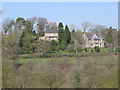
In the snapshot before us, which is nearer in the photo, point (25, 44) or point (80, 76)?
point (80, 76)

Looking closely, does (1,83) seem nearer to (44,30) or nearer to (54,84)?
(54,84)

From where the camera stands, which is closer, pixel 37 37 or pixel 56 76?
pixel 56 76

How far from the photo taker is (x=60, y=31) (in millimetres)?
16500

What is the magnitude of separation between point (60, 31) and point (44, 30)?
4.95 m

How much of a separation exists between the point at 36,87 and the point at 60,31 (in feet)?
35.1

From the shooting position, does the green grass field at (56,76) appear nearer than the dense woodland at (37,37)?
Yes

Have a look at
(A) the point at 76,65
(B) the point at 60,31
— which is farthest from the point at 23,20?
(A) the point at 76,65

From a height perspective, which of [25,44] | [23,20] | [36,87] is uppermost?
[23,20]

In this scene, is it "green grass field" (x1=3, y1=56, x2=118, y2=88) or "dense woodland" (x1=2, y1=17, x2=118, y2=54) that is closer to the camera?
"green grass field" (x1=3, y1=56, x2=118, y2=88)

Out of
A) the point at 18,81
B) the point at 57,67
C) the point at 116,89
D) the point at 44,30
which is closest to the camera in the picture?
the point at 116,89

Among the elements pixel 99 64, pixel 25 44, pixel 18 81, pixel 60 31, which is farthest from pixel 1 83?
pixel 60 31

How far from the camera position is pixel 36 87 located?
6004 millimetres

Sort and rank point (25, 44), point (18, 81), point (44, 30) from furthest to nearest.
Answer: point (44, 30) → point (25, 44) → point (18, 81)

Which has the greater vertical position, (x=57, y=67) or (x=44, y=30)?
(x=44, y=30)
